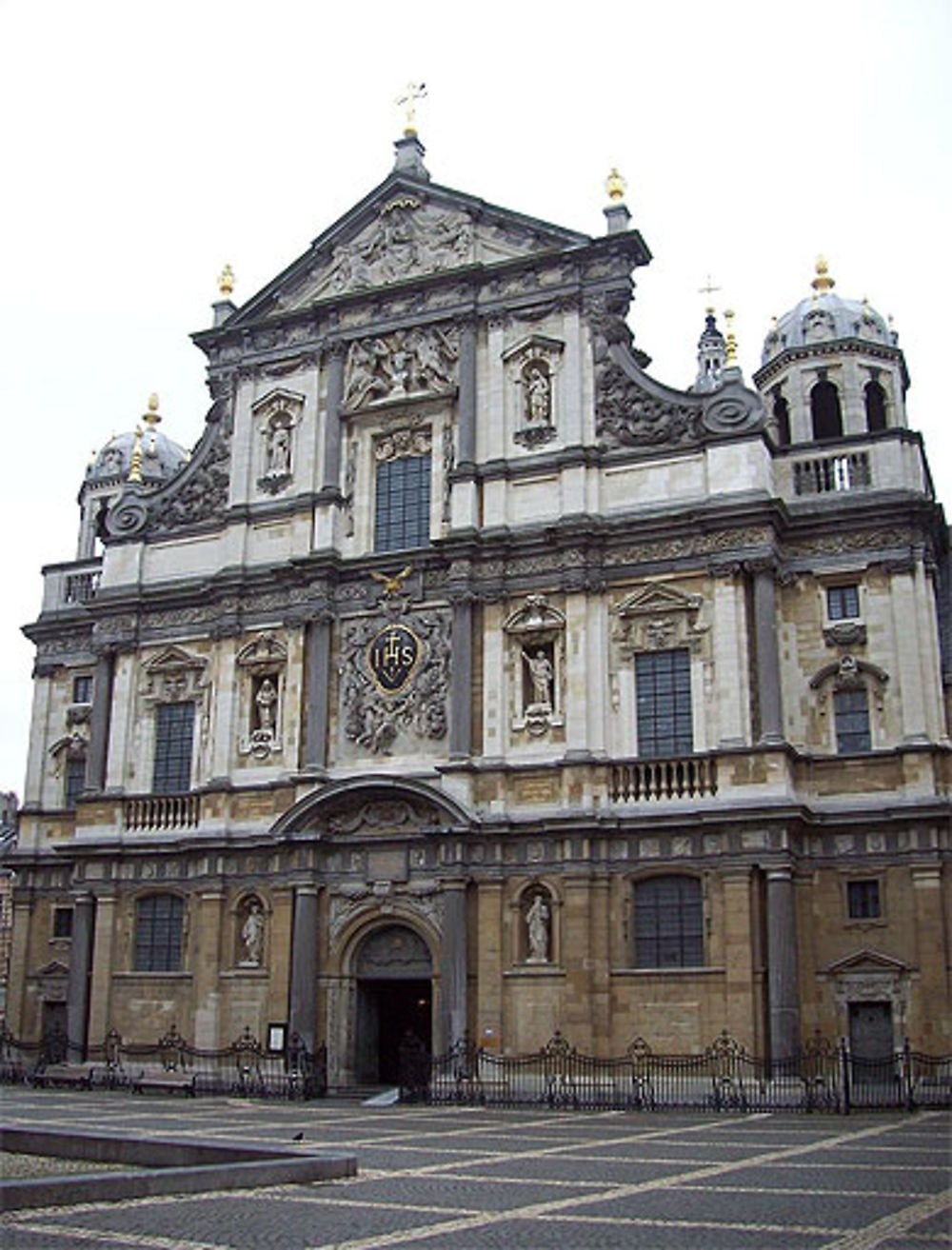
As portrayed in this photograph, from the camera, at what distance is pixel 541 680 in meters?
32.8

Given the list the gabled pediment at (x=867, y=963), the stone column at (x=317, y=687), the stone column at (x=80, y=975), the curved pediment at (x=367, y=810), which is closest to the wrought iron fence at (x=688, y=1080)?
the gabled pediment at (x=867, y=963)

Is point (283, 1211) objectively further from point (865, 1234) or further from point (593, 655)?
point (593, 655)

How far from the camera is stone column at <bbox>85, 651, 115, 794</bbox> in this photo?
3775cm

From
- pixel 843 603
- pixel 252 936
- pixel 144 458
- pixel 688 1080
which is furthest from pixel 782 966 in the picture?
pixel 144 458

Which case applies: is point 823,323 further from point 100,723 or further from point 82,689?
point 82,689

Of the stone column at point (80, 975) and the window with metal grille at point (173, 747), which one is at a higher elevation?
the window with metal grille at point (173, 747)

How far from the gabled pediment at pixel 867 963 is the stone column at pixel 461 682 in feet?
30.5

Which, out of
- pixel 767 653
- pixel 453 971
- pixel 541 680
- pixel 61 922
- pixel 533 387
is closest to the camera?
Answer: pixel 767 653

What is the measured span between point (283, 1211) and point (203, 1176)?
1.66m

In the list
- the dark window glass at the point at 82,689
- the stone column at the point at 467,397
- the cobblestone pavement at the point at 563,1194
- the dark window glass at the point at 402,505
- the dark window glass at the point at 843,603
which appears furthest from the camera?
the dark window glass at the point at 82,689

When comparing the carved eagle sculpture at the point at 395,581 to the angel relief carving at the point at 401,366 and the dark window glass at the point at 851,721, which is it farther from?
the dark window glass at the point at 851,721

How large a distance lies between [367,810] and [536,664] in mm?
5295

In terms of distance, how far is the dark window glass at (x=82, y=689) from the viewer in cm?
4162

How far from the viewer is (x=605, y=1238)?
11.5 metres
